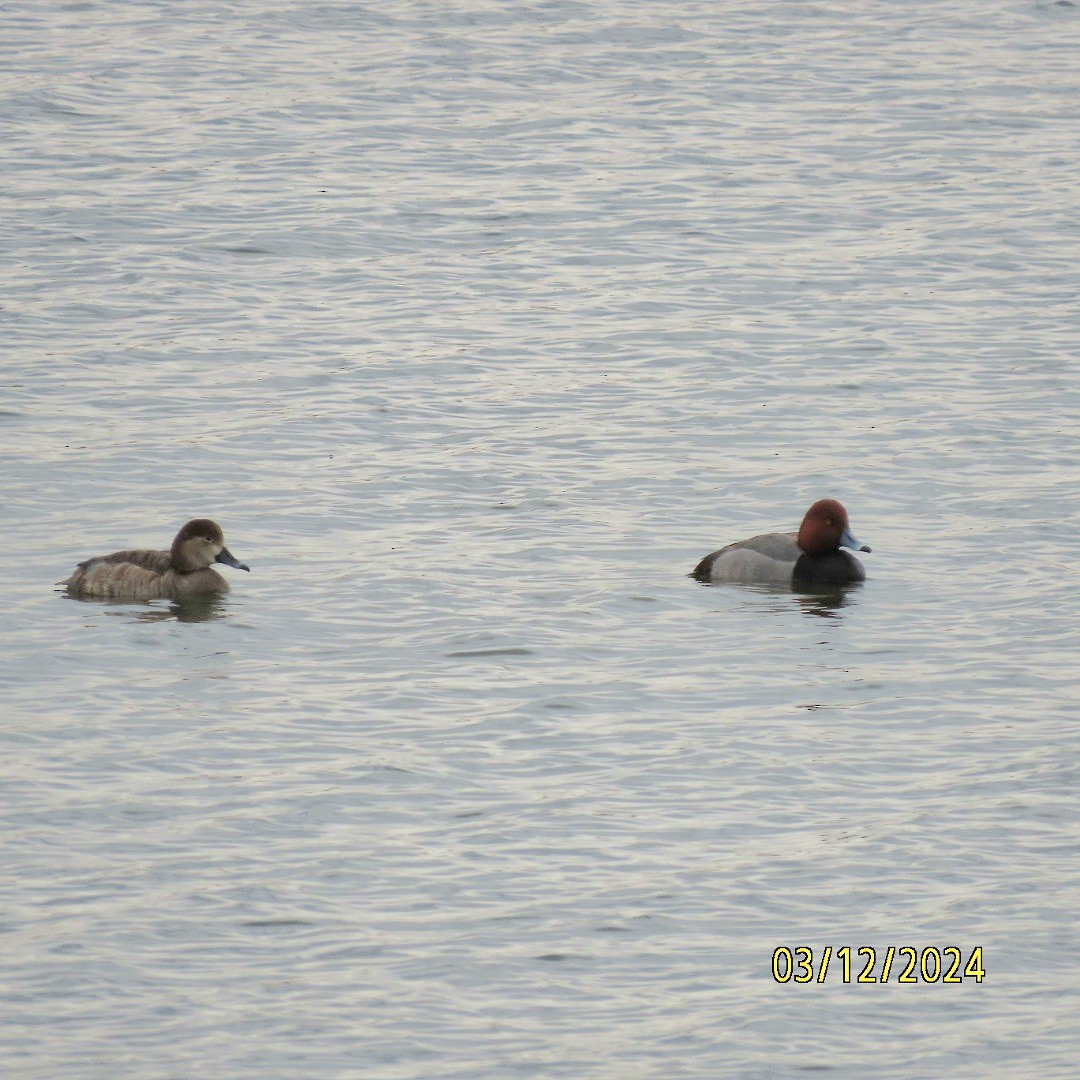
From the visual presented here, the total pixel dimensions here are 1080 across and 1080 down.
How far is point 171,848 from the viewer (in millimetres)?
10086

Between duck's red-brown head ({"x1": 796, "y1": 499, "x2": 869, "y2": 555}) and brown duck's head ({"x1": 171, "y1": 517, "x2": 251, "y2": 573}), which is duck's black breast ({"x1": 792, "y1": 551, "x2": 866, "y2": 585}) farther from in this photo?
brown duck's head ({"x1": 171, "y1": 517, "x2": 251, "y2": 573})

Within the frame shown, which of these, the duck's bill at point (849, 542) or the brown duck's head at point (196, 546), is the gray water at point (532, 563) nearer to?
the duck's bill at point (849, 542)

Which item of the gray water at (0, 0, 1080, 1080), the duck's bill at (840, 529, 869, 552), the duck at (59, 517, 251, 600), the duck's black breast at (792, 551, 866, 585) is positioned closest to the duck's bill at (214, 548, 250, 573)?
the duck at (59, 517, 251, 600)

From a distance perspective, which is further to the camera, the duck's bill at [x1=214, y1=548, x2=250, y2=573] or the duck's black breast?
the duck's black breast

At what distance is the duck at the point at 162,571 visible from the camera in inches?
A: 557

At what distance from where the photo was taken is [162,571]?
14336 mm

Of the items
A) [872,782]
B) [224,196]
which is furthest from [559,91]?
[872,782]

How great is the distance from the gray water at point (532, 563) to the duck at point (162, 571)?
0.35m

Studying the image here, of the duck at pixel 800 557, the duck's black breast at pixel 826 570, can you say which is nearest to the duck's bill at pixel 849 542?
the duck at pixel 800 557

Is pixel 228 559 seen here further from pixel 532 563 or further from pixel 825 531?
pixel 825 531

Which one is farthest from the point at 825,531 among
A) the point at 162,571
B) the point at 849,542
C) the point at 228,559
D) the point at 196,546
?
the point at 162,571

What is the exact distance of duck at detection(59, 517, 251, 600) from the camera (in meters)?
14.1

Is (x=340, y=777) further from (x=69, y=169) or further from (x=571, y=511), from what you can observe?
(x=69, y=169)

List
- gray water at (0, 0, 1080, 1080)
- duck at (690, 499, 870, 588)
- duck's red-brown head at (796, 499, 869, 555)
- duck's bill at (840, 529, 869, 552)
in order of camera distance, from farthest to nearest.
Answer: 1. duck's bill at (840, 529, 869, 552)
2. duck's red-brown head at (796, 499, 869, 555)
3. duck at (690, 499, 870, 588)
4. gray water at (0, 0, 1080, 1080)
